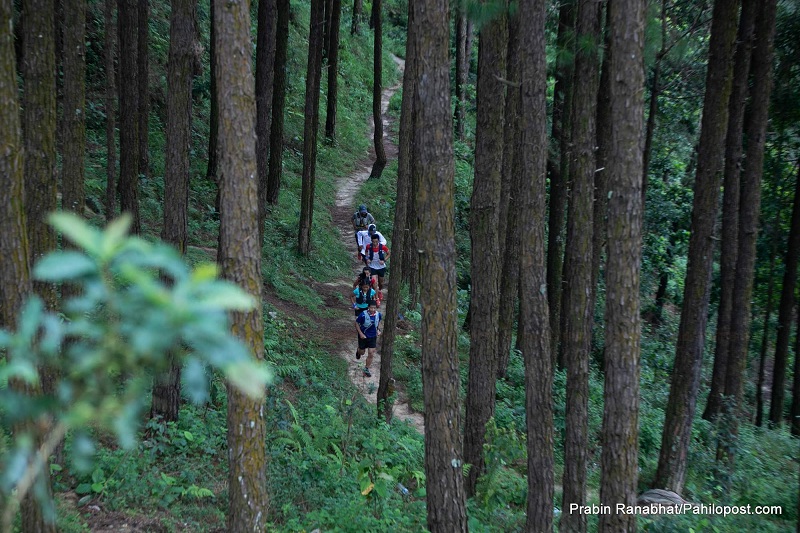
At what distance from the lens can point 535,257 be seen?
7059mm

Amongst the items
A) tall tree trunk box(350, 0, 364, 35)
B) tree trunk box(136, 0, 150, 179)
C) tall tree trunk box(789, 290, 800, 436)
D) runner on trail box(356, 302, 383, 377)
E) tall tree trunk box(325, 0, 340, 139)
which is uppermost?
tall tree trunk box(350, 0, 364, 35)

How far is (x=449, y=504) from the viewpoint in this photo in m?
6.26

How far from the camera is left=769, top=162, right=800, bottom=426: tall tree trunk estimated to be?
52.4 feet

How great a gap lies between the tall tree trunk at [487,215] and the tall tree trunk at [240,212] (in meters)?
3.81

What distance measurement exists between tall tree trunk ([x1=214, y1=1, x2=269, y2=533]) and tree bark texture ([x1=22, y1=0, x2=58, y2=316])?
74.6 inches

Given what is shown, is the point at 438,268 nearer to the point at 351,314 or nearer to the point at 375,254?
the point at 375,254

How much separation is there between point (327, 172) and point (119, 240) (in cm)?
2689

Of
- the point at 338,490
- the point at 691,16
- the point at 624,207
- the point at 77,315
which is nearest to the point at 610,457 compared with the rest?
the point at 624,207

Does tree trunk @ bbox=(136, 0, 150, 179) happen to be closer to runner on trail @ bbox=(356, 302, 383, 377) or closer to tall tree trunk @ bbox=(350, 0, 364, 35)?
runner on trail @ bbox=(356, 302, 383, 377)

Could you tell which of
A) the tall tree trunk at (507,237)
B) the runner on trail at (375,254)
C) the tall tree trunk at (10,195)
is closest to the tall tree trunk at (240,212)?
the tall tree trunk at (10,195)

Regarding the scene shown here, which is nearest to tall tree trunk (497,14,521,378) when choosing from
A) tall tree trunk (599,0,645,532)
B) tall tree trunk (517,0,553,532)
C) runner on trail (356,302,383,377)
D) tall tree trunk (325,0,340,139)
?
runner on trail (356,302,383,377)

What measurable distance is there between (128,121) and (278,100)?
797cm

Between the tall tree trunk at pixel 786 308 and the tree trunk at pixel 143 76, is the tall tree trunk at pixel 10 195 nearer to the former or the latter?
the tree trunk at pixel 143 76

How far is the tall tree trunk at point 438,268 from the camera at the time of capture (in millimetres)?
6008
